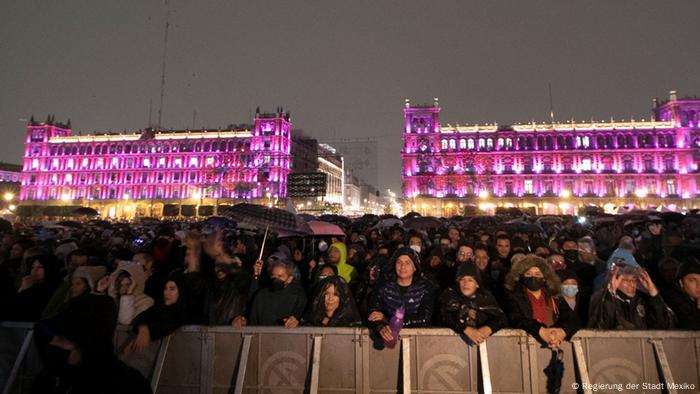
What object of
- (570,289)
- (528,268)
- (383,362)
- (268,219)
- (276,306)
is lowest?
(383,362)

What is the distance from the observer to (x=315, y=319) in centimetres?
384

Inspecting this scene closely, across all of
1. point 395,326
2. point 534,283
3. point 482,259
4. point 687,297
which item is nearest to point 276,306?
point 395,326

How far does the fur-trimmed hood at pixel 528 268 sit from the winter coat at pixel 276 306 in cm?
216

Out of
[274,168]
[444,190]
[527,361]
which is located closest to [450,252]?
[527,361]

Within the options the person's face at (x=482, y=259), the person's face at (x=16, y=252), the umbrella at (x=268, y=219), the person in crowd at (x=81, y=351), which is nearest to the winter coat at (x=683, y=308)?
the person's face at (x=482, y=259)

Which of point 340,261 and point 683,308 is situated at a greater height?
point 340,261

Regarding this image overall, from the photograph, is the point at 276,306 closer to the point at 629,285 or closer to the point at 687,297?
the point at 629,285

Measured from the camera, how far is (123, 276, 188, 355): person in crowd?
3546 mm

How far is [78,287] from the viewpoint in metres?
3.78

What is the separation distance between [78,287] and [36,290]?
1.07 m

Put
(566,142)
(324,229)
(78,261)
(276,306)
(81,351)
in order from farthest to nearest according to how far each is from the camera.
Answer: (566,142), (324,229), (78,261), (276,306), (81,351)

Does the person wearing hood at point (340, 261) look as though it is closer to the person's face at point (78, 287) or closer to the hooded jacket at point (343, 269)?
the hooded jacket at point (343, 269)

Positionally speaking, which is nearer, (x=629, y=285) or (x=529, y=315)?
(x=529, y=315)

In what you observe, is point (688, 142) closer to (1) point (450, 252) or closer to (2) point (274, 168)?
(2) point (274, 168)
